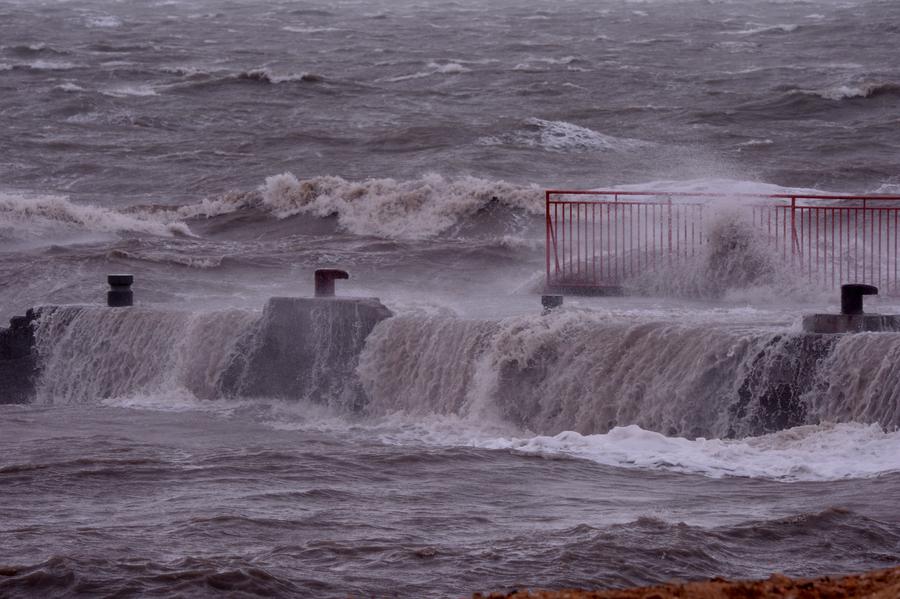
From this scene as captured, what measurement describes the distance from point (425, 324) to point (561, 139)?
Result: 21201 mm

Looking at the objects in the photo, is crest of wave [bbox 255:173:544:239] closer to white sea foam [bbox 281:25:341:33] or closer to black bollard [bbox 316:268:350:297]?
black bollard [bbox 316:268:350:297]

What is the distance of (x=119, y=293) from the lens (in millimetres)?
18984

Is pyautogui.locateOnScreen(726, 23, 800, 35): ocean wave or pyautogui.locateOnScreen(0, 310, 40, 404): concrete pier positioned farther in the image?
Result: pyautogui.locateOnScreen(726, 23, 800, 35): ocean wave

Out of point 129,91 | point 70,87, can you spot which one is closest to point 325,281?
point 129,91

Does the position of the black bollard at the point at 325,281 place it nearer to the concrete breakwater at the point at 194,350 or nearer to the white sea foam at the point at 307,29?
the concrete breakwater at the point at 194,350

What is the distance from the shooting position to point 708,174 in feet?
101

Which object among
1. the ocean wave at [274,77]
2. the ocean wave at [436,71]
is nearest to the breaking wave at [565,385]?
the ocean wave at [274,77]

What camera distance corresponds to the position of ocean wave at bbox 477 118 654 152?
3572 cm

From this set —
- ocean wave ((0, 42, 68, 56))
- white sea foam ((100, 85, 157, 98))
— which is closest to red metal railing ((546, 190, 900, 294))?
white sea foam ((100, 85, 157, 98))

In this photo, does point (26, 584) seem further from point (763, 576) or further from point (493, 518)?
point (763, 576)

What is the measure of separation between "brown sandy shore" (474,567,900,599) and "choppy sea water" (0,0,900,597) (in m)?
1.24

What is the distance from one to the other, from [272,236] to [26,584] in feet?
69.8

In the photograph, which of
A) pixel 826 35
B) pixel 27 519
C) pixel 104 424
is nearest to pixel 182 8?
pixel 826 35

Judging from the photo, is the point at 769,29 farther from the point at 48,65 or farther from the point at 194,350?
the point at 194,350
